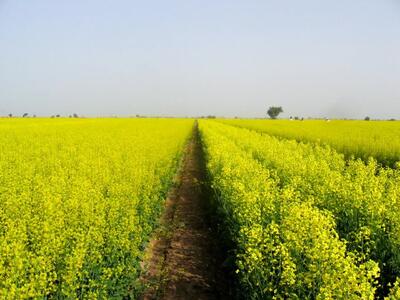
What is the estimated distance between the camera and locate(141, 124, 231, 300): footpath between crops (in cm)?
772

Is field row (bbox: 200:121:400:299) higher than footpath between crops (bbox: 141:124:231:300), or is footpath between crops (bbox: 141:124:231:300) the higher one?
field row (bbox: 200:121:400:299)

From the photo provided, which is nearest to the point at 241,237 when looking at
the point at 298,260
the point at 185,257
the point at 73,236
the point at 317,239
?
the point at 298,260

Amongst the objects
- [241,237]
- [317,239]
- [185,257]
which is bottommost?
[185,257]

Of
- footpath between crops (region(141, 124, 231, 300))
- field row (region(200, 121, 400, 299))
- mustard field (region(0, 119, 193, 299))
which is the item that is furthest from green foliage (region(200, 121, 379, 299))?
mustard field (region(0, 119, 193, 299))

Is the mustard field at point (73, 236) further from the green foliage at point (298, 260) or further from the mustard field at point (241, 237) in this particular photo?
the green foliage at point (298, 260)

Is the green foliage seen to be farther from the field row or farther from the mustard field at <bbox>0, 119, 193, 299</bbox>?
the mustard field at <bbox>0, 119, 193, 299</bbox>

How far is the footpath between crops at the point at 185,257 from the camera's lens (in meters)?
7.72

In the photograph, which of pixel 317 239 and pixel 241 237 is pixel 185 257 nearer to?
pixel 241 237

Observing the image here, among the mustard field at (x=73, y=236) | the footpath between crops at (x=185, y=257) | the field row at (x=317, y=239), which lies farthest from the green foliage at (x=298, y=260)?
the mustard field at (x=73, y=236)

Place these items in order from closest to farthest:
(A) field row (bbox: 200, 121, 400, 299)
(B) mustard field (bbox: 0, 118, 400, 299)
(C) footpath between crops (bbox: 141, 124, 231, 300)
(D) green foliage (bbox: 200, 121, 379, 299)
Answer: (D) green foliage (bbox: 200, 121, 379, 299)
(A) field row (bbox: 200, 121, 400, 299)
(B) mustard field (bbox: 0, 118, 400, 299)
(C) footpath between crops (bbox: 141, 124, 231, 300)

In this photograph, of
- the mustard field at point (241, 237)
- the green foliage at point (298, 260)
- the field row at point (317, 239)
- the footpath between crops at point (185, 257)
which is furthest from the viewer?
the footpath between crops at point (185, 257)

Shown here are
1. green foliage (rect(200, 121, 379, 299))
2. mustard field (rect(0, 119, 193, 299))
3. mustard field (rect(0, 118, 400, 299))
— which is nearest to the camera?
green foliage (rect(200, 121, 379, 299))

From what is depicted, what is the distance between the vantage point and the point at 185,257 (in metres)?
9.35

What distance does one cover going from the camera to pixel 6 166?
12.1 meters
